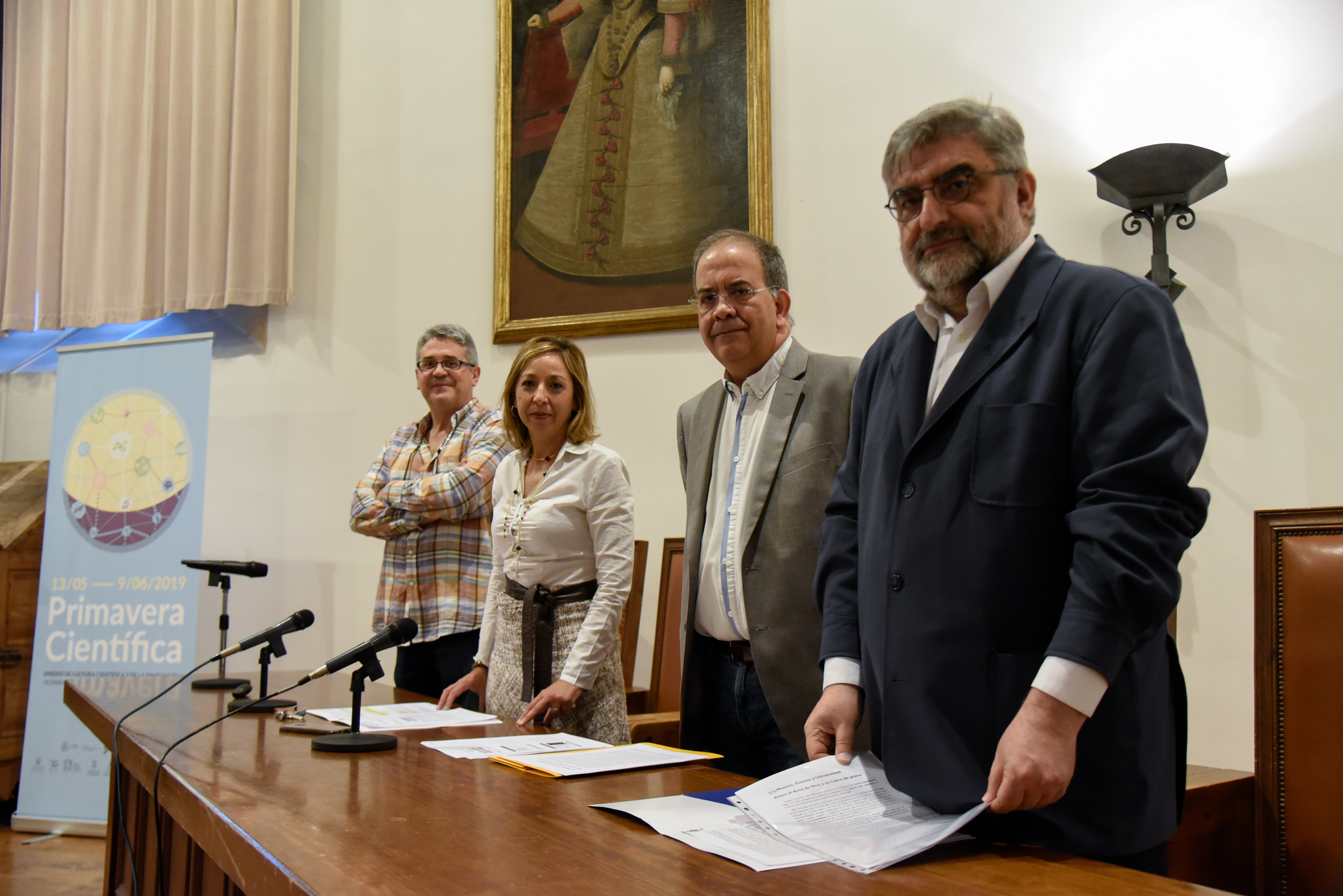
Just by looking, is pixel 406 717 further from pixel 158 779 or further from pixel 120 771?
pixel 120 771

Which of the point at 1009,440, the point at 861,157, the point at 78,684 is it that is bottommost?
the point at 78,684

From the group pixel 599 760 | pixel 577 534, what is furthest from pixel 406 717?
pixel 599 760

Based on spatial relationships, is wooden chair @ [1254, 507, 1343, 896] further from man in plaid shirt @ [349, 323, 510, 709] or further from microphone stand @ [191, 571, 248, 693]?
microphone stand @ [191, 571, 248, 693]

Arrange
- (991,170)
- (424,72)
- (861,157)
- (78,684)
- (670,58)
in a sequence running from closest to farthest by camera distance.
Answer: (991,170) → (78,684) → (861,157) → (670,58) → (424,72)

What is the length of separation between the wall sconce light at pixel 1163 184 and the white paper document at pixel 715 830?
2.25 meters

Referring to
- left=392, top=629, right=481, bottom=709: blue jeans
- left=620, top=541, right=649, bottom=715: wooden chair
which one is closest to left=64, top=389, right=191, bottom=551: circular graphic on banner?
left=392, top=629, right=481, bottom=709: blue jeans

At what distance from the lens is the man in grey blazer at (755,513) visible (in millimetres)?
1796

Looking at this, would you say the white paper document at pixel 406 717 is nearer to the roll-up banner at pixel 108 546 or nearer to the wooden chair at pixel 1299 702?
the wooden chair at pixel 1299 702

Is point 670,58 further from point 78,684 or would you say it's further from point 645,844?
point 645,844

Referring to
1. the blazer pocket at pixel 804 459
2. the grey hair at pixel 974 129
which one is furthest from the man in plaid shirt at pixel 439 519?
the grey hair at pixel 974 129

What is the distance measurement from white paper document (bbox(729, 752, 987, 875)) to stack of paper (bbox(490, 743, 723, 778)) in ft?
1.18

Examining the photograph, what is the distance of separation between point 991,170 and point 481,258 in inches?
127

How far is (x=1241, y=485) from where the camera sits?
9.02 ft

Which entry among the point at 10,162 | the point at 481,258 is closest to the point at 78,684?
the point at 481,258
